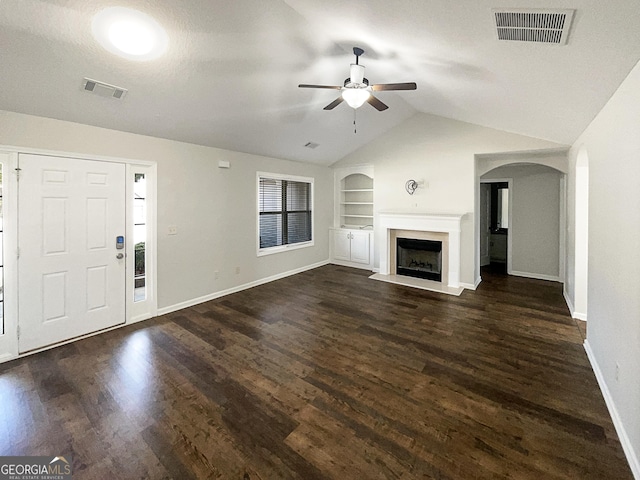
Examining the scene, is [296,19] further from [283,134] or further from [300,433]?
[300,433]

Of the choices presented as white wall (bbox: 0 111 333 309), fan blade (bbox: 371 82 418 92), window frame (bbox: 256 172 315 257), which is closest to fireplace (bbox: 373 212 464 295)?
window frame (bbox: 256 172 315 257)

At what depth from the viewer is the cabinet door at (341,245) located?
23.0 feet

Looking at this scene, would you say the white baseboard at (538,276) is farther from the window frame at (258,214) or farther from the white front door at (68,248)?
the white front door at (68,248)

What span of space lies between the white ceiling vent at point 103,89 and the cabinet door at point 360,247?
200 inches

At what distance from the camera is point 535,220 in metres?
5.84

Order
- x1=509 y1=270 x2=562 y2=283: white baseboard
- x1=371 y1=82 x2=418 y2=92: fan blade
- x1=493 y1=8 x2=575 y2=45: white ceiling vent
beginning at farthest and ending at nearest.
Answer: x1=509 y1=270 x2=562 y2=283: white baseboard < x1=371 y1=82 x2=418 y2=92: fan blade < x1=493 y1=8 x2=575 y2=45: white ceiling vent

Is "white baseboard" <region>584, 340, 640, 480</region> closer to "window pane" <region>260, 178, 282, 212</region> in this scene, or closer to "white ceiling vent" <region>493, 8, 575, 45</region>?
"white ceiling vent" <region>493, 8, 575, 45</region>

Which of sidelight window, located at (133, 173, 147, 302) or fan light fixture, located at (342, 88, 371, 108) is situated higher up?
fan light fixture, located at (342, 88, 371, 108)

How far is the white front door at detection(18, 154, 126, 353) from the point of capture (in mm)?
Result: 2945

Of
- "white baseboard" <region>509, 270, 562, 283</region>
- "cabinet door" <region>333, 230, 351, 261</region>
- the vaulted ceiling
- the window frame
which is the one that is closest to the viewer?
the vaulted ceiling

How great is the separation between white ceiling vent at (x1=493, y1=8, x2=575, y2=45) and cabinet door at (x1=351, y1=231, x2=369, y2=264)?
4963mm

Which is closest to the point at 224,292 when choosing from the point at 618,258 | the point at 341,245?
the point at 341,245

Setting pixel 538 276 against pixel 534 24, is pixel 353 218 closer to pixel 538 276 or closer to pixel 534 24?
pixel 538 276

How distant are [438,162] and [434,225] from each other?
122cm
